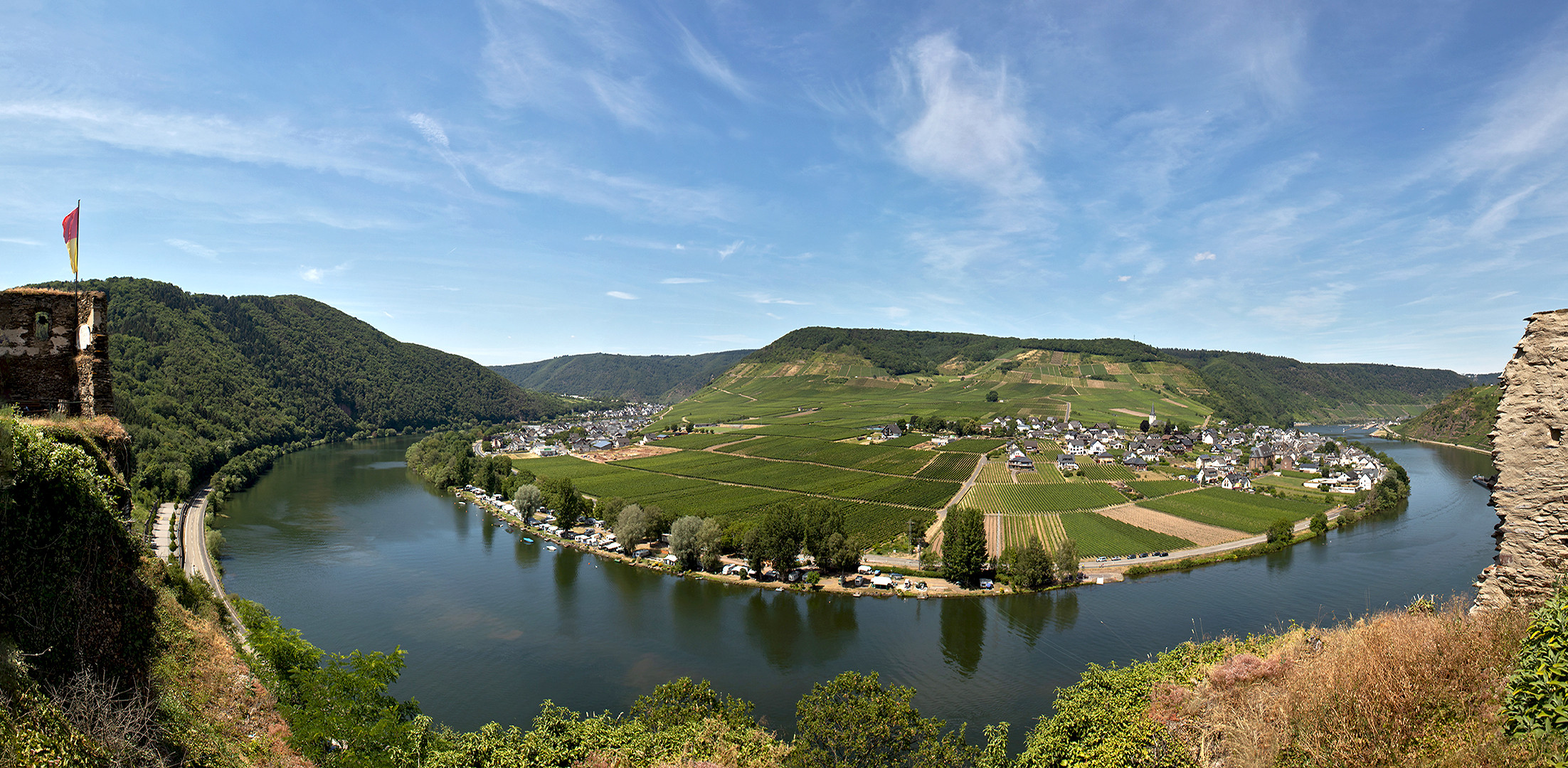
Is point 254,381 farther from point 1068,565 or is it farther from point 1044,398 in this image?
point 1044,398

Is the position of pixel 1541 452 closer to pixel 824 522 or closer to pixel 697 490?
pixel 824 522

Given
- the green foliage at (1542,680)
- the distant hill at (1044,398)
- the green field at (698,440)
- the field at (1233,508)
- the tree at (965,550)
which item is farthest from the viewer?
the distant hill at (1044,398)

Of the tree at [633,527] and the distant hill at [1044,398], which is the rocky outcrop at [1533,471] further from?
the distant hill at [1044,398]

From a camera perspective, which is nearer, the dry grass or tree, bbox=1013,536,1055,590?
the dry grass

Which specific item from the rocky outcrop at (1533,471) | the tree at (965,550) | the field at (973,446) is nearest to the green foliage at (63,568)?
the rocky outcrop at (1533,471)

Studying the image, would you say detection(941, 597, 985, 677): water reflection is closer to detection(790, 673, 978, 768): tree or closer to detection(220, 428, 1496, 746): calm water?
Answer: detection(220, 428, 1496, 746): calm water

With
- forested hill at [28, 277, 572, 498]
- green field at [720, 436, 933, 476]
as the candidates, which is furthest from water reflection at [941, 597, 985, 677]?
forested hill at [28, 277, 572, 498]

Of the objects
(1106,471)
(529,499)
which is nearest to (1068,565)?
(1106,471)
